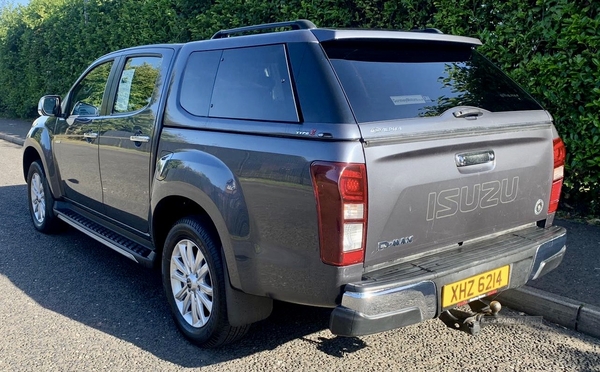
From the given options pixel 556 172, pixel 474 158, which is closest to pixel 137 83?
pixel 474 158

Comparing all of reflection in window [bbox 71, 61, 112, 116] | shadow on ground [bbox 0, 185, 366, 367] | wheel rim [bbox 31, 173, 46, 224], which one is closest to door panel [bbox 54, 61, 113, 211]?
reflection in window [bbox 71, 61, 112, 116]

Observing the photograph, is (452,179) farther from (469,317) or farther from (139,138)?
(139,138)

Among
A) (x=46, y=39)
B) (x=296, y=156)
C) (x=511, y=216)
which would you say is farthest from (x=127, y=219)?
(x=46, y=39)

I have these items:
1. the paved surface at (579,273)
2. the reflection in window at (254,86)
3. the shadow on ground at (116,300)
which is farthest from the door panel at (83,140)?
the paved surface at (579,273)

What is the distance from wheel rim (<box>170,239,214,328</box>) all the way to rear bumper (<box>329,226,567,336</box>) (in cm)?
103

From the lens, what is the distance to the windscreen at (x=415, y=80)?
293cm

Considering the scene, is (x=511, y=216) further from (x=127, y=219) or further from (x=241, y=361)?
(x=127, y=219)

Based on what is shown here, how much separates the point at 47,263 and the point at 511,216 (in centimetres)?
403

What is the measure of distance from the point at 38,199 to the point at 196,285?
337 cm

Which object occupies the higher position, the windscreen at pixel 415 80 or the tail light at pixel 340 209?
the windscreen at pixel 415 80

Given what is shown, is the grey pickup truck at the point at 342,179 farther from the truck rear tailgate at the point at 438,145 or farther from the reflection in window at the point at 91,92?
the reflection in window at the point at 91,92

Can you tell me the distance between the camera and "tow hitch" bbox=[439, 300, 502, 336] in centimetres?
330

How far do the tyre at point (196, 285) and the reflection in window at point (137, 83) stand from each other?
115cm

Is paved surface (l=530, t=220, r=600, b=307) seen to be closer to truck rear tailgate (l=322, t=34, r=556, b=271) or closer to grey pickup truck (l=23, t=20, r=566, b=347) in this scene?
grey pickup truck (l=23, t=20, r=566, b=347)
